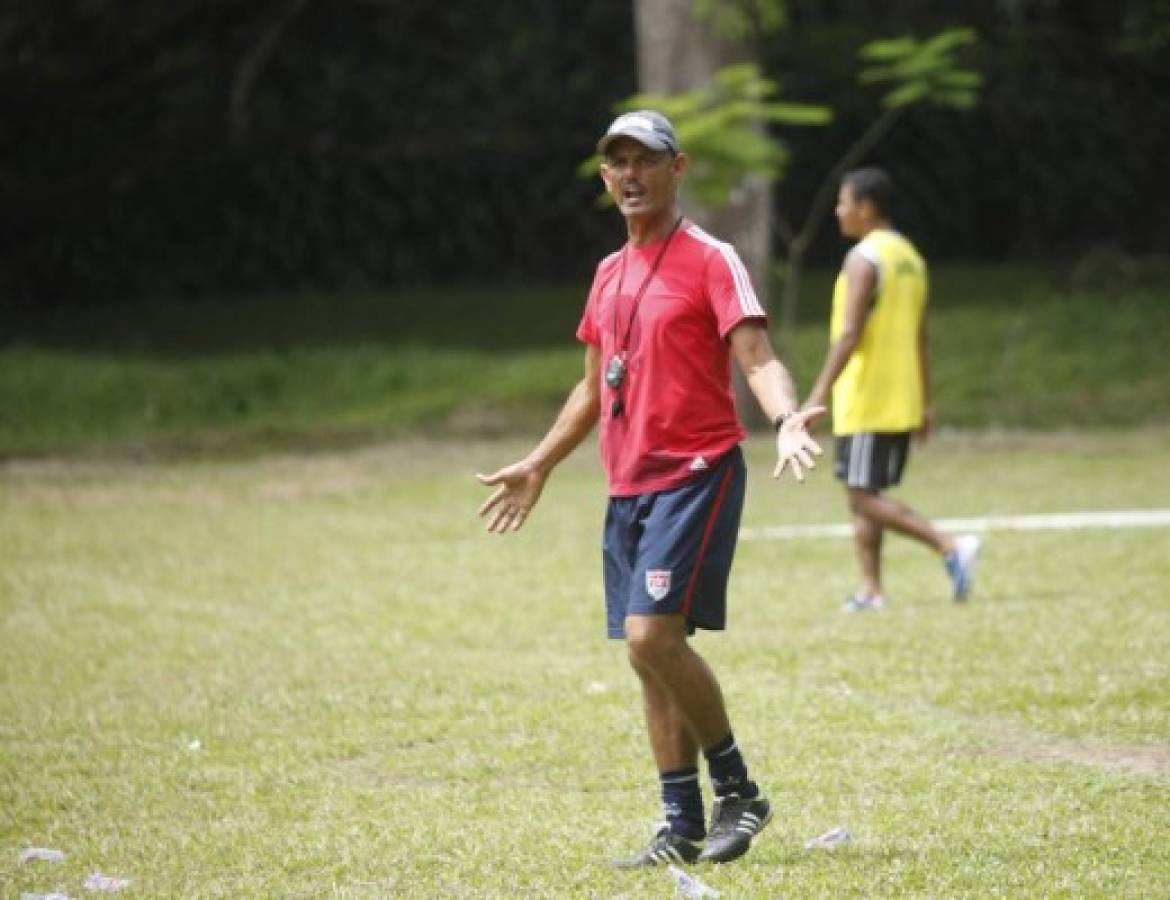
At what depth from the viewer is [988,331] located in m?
23.3

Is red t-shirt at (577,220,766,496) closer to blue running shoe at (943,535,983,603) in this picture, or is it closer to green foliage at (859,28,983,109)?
blue running shoe at (943,535,983,603)

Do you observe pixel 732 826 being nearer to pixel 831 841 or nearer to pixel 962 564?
pixel 831 841

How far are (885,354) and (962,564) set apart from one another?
1.09 m

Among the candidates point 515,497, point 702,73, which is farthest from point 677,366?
point 702,73

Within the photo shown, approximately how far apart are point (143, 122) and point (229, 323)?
2536 millimetres

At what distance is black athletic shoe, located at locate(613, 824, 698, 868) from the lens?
5973 mm

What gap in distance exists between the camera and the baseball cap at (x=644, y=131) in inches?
234

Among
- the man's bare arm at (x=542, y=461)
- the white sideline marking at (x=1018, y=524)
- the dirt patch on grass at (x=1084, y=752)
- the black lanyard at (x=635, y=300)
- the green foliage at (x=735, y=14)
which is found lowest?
the white sideline marking at (x=1018, y=524)

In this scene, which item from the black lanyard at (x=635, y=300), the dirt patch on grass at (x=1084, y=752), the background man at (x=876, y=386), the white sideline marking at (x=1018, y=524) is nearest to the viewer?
the black lanyard at (x=635, y=300)

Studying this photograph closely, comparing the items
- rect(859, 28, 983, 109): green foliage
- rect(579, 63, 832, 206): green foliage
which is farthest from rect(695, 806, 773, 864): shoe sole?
rect(859, 28, 983, 109): green foliage

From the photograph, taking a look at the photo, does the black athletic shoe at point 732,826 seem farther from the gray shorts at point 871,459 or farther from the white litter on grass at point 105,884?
the gray shorts at point 871,459

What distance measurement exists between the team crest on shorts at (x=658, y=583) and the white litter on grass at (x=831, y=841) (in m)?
0.85

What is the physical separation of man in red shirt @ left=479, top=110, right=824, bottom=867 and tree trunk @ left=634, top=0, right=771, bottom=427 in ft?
42.8

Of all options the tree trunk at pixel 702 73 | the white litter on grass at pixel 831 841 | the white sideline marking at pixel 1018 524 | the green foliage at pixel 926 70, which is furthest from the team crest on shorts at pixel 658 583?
the tree trunk at pixel 702 73
